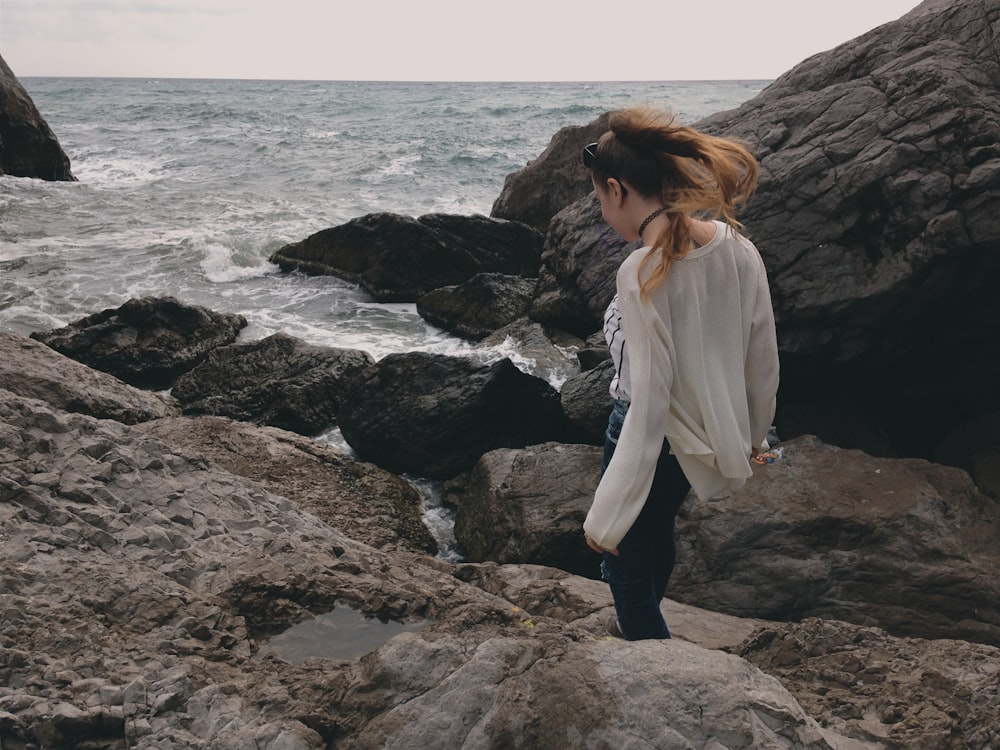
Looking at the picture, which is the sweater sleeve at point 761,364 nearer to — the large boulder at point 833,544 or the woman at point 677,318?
the woman at point 677,318

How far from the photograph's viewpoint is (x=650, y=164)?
2.27 meters

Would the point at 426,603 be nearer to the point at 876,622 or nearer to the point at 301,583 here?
the point at 301,583

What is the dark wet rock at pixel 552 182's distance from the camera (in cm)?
1271

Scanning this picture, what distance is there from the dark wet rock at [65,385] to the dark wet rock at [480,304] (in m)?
4.14

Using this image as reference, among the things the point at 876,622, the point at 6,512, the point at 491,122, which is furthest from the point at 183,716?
the point at 491,122

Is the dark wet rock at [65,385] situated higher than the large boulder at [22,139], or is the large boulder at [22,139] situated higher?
the large boulder at [22,139]

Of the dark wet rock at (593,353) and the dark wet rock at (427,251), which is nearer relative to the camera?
the dark wet rock at (593,353)

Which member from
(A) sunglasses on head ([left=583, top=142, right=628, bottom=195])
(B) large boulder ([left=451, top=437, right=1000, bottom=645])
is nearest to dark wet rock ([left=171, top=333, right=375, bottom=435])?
(B) large boulder ([left=451, top=437, right=1000, bottom=645])

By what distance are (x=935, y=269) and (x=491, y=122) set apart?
114 ft

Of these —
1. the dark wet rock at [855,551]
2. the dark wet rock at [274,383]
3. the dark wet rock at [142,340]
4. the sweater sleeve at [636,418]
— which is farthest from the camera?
the dark wet rock at [142,340]

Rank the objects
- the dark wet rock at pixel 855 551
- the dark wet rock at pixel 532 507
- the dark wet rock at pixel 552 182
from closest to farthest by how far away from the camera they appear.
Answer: the dark wet rock at pixel 855 551 → the dark wet rock at pixel 532 507 → the dark wet rock at pixel 552 182

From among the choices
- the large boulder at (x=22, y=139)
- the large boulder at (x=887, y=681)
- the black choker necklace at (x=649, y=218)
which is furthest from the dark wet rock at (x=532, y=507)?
the large boulder at (x=22, y=139)

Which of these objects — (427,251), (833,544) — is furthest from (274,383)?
(833,544)

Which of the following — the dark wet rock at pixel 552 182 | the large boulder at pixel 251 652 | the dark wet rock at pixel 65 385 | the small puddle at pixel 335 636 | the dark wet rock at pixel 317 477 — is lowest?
the dark wet rock at pixel 317 477
